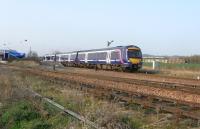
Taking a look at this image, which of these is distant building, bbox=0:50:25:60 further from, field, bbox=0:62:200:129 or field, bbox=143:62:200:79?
field, bbox=0:62:200:129

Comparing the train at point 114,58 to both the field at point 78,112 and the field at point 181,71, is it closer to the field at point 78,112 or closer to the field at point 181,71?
the field at point 181,71

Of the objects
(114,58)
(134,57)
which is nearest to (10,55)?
Result: (114,58)

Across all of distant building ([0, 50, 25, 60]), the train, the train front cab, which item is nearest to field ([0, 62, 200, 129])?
the train front cab

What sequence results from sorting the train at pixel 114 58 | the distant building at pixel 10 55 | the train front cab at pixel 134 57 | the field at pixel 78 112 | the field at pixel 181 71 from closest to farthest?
1. the field at pixel 78 112
2. the field at pixel 181 71
3. the train front cab at pixel 134 57
4. the train at pixel 114 58
5. the distant building at pixel 10 55

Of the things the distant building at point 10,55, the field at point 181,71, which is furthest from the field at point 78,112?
the distant building at point 10,55

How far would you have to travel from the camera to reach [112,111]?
11195mm

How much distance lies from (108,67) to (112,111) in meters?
38.3

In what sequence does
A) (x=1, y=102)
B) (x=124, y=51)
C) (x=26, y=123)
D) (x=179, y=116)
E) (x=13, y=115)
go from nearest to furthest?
(x=179, y=116)
(x=26, y=123)
(x=13, y=115)
(x=1, y=102)
(x=124, y=51)

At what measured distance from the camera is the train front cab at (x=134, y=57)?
43.9 meters

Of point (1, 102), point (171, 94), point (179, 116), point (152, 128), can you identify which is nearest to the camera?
point (152, 128)

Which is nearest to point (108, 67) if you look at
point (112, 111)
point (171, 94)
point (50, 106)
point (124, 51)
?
point (124, 51)

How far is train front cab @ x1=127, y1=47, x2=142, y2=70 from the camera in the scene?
43938 mm

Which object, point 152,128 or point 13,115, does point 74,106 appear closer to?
point 13,115

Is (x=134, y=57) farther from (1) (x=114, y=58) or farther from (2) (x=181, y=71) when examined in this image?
(2) (x=181, y=71)
